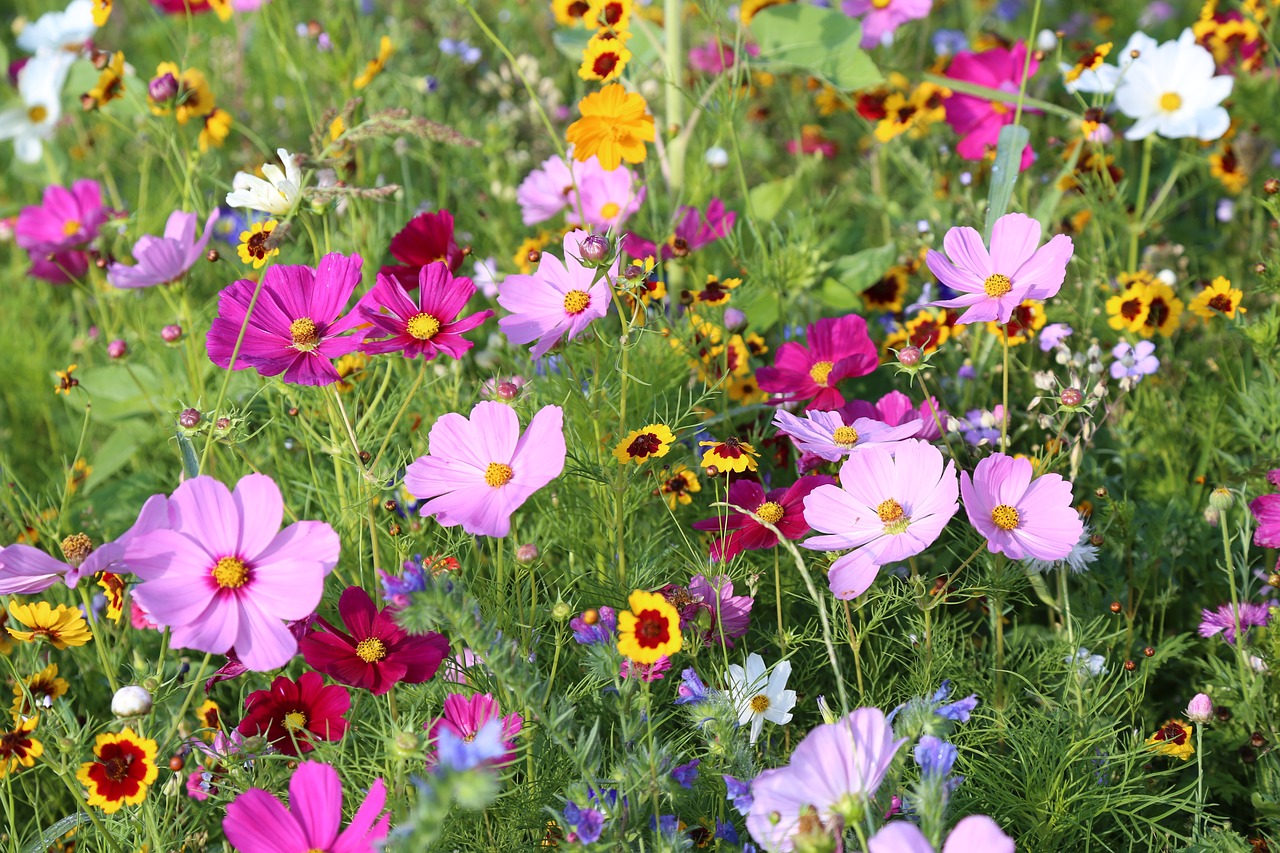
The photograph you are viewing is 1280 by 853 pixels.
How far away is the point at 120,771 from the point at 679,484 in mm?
612

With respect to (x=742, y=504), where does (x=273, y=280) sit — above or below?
above

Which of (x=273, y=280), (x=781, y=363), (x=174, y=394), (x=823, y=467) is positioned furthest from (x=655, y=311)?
(x=174, y=394)

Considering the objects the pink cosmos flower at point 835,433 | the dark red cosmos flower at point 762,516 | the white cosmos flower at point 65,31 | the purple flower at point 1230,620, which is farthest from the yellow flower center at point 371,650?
the white cosmos flower at point 65,31

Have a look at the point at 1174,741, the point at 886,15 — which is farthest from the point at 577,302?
the point at 886,15

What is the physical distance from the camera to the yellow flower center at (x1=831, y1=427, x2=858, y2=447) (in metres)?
1.14

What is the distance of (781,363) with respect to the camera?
4.44ft

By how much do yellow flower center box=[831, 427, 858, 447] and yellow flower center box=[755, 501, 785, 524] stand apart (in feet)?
0.30

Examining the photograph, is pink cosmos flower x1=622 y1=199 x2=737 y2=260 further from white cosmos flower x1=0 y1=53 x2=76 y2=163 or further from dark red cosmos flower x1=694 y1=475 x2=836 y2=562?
white cosmos flower x1=0 y1=53 x2=76 y2=163

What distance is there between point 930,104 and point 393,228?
3.26 feet

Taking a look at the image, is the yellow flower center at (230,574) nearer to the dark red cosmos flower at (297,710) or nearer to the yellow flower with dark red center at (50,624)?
the dark red cosmos flower at (297,710)

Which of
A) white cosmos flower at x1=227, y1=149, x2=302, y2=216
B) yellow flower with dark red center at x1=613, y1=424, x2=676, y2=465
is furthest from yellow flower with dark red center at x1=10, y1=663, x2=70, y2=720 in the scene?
yellow flower with dark red center at x1=613, y1=424, x2=676, y2=465

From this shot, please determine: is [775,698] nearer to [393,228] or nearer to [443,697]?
[443,697]

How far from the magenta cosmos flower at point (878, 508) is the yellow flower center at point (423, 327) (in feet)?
1.39

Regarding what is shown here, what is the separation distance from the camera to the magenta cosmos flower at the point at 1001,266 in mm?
1129
